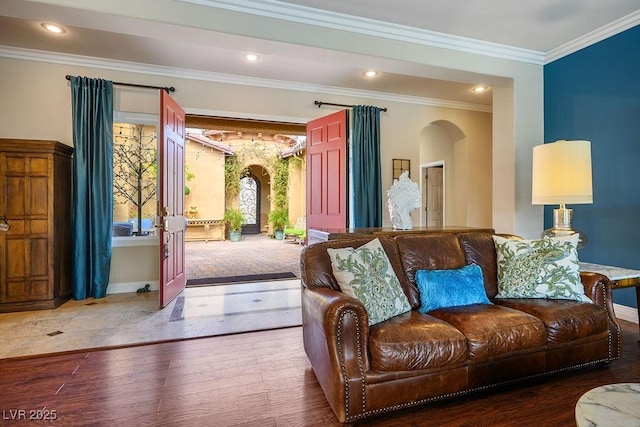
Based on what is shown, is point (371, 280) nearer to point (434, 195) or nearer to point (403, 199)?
point (403, 199)

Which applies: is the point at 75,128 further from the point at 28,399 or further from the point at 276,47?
the point at 28,399

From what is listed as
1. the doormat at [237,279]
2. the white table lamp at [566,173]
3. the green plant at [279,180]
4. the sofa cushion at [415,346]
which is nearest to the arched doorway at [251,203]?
the green plant at [279,180]

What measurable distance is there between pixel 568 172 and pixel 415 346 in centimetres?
214

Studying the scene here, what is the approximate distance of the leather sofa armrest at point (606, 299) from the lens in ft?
7.50

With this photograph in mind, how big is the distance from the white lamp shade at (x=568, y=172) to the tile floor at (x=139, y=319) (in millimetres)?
2584

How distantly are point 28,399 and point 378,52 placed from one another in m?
3.74

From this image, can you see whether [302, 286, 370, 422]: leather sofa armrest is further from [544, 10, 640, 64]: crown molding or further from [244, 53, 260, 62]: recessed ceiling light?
[544, 10, 640, 64]: crown molding

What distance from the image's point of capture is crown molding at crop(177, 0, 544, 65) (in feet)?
9.25

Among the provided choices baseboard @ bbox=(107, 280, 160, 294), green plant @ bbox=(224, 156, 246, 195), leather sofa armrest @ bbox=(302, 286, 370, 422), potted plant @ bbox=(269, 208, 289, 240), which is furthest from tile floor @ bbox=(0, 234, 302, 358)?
green plant @ bbox=(224, 156, 246, 195)

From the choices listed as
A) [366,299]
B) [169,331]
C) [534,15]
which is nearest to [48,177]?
[169,331]

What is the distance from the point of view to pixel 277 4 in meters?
2.86

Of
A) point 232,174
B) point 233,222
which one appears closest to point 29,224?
point 233,222

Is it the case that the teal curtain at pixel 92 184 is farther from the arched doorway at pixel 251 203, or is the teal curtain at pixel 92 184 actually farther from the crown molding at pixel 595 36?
the arched doorway at pixel 251 203

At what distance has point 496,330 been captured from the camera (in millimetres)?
1940
